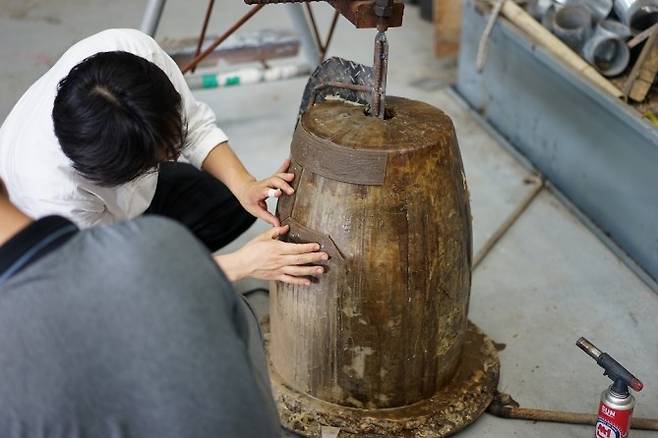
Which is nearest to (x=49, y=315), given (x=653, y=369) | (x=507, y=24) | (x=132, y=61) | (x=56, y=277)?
(x=56, y=277)

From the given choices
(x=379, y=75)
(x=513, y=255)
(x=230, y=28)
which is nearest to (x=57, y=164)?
(x=379, y=75)

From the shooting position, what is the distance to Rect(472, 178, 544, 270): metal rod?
2549 mm

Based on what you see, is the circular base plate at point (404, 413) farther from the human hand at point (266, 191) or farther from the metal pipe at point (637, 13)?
the metal pipe at point (637, 13)

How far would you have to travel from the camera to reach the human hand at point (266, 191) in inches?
67.6

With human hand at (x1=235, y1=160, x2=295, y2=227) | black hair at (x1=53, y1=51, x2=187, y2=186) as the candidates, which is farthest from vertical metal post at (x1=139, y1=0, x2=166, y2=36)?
black hair at (x1=53, y1=51, x2=187, y2=186)

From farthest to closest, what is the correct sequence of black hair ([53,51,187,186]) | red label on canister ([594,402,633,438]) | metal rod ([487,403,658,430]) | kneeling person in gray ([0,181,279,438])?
metal rod ([487,403,658,430]) → red label on canister ([594,402,633,438]) → black hair ([53,51,187,186]) → kneeling person in gray ([0,181,279,438])

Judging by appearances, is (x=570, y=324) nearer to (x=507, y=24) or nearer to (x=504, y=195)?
(x=504, y=195)

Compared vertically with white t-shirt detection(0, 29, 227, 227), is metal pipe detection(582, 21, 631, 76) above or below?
above

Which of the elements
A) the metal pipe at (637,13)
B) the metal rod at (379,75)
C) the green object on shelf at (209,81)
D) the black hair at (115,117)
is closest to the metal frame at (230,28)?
the green object on shelf at (209,81)

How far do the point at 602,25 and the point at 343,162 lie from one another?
5.08ft

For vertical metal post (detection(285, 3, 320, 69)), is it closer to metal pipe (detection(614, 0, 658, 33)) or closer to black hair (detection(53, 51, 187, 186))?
metal pipe (detection(614, 0, 658, 33))

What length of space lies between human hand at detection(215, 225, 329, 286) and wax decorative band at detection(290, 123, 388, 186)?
0.16 metres

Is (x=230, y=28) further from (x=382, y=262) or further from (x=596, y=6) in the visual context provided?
(x=382, y=262)

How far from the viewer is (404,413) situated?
184cm
